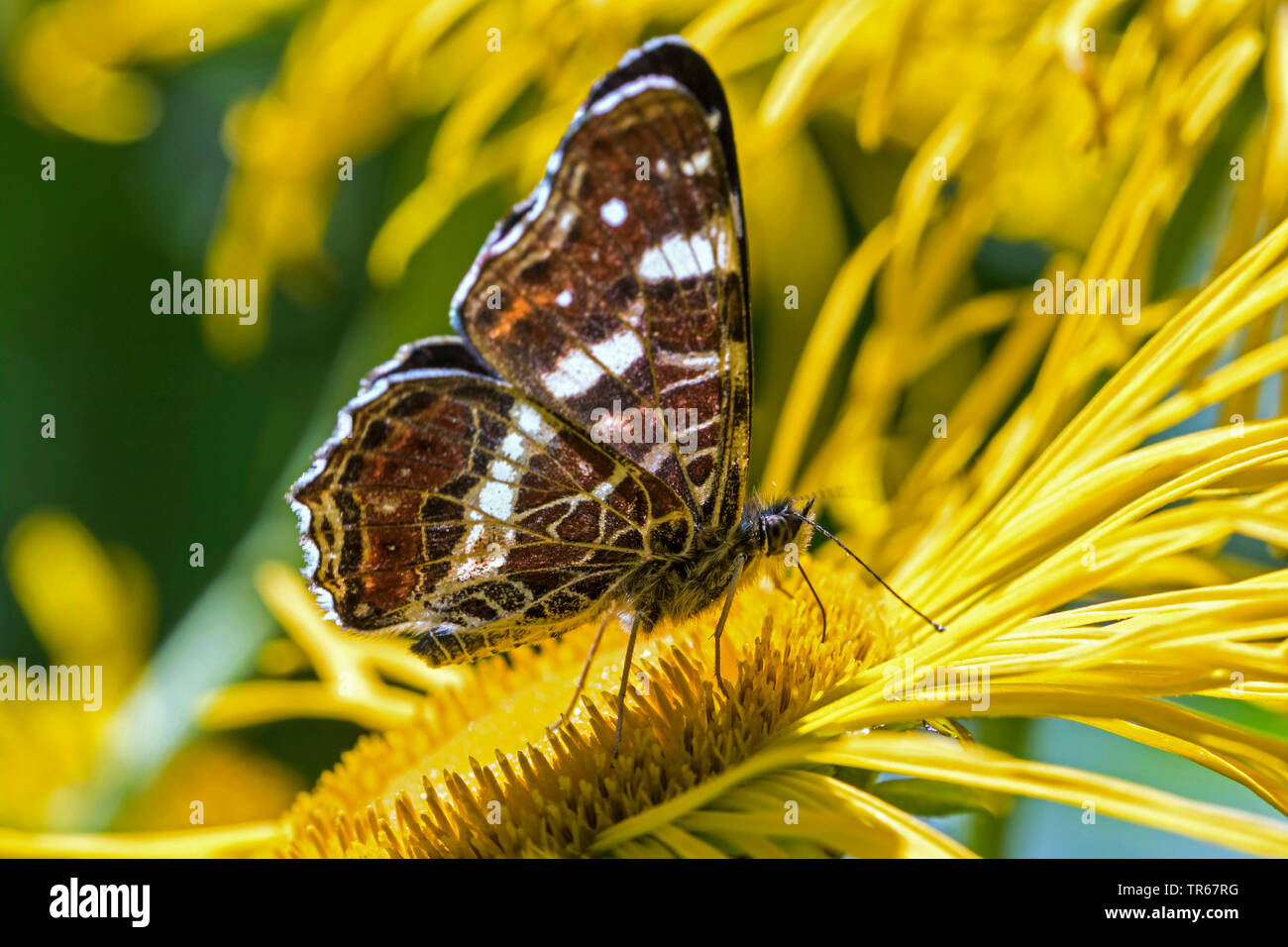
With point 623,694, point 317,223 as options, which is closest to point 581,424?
point 623,694

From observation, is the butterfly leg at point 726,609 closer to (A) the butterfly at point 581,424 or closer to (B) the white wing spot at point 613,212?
(A) the butterfly at point 581,424

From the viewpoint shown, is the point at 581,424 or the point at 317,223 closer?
the point at 581,424

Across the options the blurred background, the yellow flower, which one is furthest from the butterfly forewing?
the yellow flower

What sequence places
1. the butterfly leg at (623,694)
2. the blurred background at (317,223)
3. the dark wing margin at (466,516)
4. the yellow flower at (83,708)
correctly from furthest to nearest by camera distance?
the yellow flower at (83,708)
the blurred background at (317,223)
the dark wing margin at (466,516)
the butterfly leg at (623,694)

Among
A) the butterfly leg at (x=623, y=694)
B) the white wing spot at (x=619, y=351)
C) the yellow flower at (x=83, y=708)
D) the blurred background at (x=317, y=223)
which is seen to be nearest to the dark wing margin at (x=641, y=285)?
the white wing spot at (x=619, y=351)

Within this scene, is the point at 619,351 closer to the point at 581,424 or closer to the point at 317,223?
the point at 581,424
